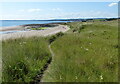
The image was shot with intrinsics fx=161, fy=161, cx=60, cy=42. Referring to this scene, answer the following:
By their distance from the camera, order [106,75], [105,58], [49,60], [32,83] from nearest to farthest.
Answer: [106,75]
[32,83]
[105,58]
[49,60]

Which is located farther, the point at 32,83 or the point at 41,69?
the point at 41,69

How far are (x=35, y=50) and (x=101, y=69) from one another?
391 cm

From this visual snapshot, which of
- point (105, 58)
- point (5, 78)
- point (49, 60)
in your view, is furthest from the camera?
point (49, 60)

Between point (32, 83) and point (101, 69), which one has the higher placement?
point (101, 69)

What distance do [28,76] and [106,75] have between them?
252 cm

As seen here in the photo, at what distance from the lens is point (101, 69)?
17.4 feet

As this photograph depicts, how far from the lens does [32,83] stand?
5270 millimetres

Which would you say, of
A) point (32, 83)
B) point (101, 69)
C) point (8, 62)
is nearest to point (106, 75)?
point (101, 69)

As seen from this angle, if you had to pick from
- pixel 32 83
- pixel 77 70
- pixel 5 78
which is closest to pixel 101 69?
pixel 77 70

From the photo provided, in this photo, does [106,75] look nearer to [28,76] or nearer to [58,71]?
[58,71]

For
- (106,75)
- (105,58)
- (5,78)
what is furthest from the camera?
(105,58)

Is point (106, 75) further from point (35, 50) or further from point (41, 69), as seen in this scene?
point (35, 50)

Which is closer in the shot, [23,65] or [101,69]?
[101,69]

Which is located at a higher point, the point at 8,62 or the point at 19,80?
the point at 8,62
